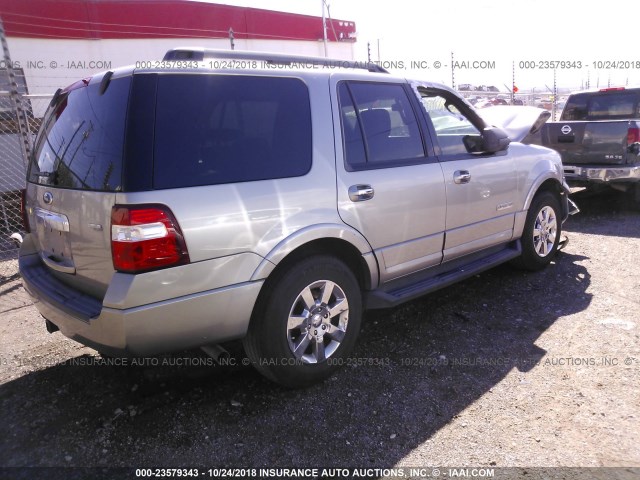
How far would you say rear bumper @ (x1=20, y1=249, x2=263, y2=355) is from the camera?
2.28 metres

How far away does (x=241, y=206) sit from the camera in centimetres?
248

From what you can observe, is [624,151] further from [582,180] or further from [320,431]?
[320,431]

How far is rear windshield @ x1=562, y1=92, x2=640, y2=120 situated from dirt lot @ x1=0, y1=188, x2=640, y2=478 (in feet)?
17.2

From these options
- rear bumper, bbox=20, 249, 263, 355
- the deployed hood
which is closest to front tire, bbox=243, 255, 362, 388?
rear bumper, bbox=20, 249, 263, 355

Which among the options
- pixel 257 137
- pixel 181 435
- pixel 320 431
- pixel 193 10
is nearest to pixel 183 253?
pixel 257 137

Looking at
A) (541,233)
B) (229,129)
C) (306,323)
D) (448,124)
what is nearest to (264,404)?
(306,323)

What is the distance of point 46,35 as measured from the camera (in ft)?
38.2

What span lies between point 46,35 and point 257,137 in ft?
39.1

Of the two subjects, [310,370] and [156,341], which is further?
[310,370]

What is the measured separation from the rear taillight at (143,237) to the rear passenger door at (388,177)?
3.52 ft

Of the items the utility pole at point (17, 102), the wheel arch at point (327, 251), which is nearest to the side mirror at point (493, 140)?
the wheel arch at point (327, 251)

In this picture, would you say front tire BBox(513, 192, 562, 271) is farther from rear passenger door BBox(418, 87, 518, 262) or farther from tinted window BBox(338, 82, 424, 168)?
tinted window BBox(338, 82, 424, 168)

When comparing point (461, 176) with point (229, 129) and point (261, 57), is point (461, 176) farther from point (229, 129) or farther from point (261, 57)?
point (229, 129)

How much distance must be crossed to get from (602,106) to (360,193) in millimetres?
7296
